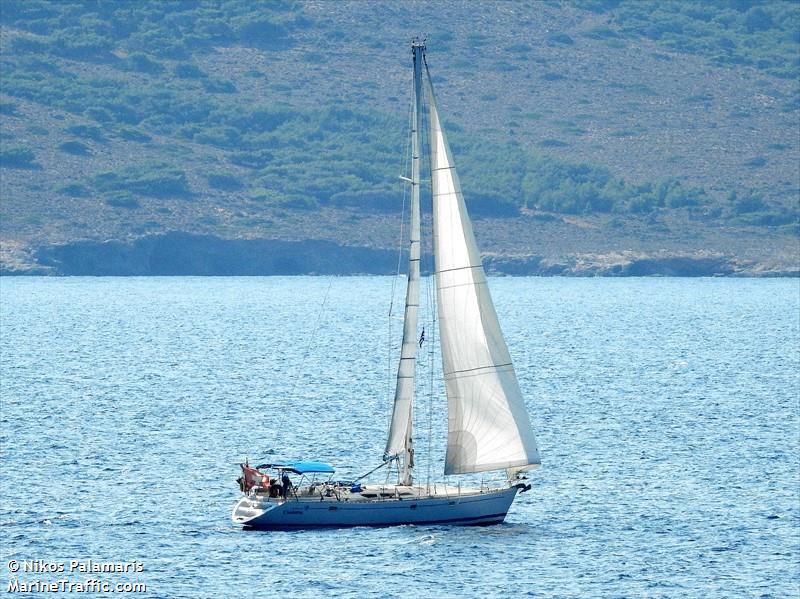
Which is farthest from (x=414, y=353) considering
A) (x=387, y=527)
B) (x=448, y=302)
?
(x=387, y=527)

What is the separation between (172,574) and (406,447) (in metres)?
9.50

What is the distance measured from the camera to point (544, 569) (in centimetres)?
5262

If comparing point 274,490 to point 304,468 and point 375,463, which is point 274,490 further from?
point 375,463

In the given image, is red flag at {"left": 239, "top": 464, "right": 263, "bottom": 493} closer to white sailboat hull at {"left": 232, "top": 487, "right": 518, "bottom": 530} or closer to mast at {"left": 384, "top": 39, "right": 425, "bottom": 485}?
white sailboat hull at {"left": 232, "top": 487, "right": 518, "bottom": 530}

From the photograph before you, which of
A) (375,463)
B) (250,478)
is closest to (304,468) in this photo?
(250,478)

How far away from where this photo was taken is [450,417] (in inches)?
2235

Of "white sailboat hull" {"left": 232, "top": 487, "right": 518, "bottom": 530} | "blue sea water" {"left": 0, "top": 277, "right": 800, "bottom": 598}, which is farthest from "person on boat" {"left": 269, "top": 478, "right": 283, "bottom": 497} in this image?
"blue sea water" {"left": 0, "top": 277, "right": 800, "bottom": 598}

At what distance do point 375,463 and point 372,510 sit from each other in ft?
49.7

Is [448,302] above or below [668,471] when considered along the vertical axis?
above

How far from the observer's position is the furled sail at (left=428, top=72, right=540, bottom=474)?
2210 inches

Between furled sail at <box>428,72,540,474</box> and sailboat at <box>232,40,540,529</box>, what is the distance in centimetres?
3

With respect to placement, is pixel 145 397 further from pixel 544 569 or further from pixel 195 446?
pixel 544 569

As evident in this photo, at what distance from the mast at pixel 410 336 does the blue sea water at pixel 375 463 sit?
266cm

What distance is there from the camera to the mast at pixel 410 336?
5522 centimetres
